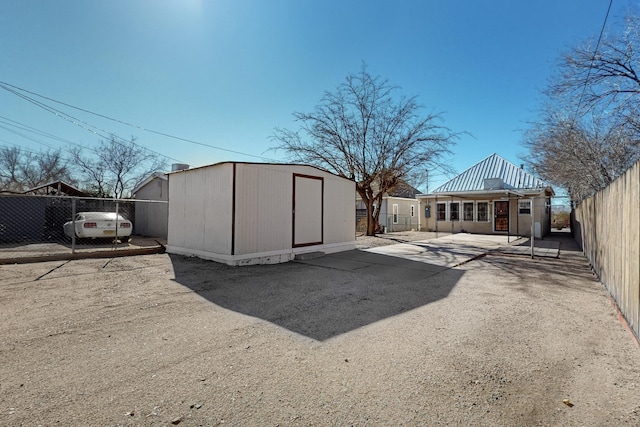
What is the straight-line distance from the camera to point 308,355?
108 inches

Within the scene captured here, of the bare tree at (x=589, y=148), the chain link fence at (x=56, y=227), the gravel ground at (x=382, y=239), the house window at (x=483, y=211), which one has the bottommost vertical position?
the gravel ground at (x=382, y=239)

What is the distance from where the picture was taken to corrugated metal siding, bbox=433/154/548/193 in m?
18.1

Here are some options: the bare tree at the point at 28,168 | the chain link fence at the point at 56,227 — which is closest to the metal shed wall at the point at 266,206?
the chain link fence at the point at 56,227

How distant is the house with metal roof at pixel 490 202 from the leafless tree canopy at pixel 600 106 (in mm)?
5064

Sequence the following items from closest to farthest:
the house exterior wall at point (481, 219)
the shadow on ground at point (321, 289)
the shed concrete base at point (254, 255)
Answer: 1. the shadow on ground at point (321, 289)
2. the shed concrete base at point (254, 255)
3. the house exterior wall at point (481, 219)

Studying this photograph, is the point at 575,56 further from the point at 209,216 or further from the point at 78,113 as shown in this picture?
the point at 78,113

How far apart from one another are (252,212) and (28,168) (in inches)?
1365

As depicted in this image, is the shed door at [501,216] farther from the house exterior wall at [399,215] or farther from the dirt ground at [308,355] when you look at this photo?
the dirt ground at [308,355]

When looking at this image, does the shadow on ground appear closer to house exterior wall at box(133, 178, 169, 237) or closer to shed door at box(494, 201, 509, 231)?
house exterior wall at box(133, 178, 169, 237)

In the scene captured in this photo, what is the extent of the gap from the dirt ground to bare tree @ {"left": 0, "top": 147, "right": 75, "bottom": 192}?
1208 inches

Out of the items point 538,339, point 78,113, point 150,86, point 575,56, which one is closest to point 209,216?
point 538,339

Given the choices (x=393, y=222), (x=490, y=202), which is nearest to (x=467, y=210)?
(x=490, y=202)

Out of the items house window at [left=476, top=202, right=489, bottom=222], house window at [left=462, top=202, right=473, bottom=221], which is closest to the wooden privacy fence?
house window at [left=476, top=202, right=489, bottom=222]

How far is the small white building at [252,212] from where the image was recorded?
23.4ft
